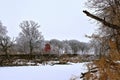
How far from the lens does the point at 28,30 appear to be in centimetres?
7094

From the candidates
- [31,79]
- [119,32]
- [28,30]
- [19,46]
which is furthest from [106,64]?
[19,46]

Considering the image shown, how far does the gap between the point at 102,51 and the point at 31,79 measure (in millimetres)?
9296

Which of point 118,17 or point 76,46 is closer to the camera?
point 118,17

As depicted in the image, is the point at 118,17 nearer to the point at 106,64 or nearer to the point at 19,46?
the point at 106,64

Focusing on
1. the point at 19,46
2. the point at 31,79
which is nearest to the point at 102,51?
the point at 31,79

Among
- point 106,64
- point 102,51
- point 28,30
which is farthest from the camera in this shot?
point 28,30

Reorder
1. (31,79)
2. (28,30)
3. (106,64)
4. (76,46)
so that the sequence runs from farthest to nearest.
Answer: (76,46) → (28,30) → (31,79) → (106,64)

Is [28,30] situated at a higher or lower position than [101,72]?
higher

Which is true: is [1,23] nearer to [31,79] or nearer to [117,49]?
[31,79]

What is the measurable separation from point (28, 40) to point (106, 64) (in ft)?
224

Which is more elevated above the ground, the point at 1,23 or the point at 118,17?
the point at 1,23

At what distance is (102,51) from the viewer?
4.21 metres

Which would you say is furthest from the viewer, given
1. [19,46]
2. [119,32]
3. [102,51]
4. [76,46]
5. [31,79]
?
[76,46]

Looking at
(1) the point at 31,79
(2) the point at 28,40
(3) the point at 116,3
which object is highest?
(2) the point at 28,40
